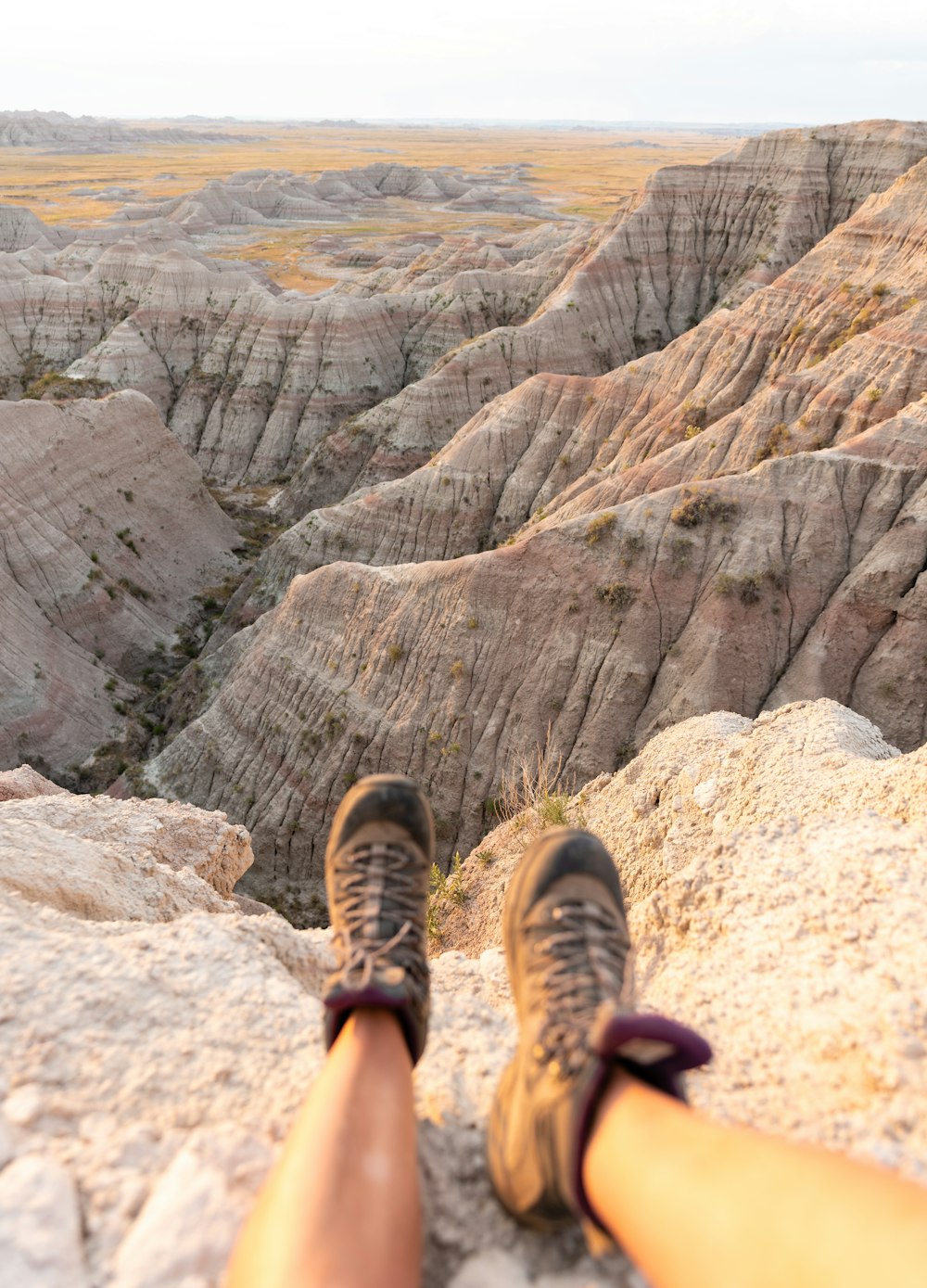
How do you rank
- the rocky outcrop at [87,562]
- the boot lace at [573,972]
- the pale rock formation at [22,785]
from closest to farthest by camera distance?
the boot lace at [573,972] < the pale rock formation at [22,785] < the rocky outcrop at [87,562]

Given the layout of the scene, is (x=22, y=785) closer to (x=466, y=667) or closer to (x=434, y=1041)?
(x=466, y=667)

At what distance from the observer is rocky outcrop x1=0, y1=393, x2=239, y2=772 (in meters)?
30.9

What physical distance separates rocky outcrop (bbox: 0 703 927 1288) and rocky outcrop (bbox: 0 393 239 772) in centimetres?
2484

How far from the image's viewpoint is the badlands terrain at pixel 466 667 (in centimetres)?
446

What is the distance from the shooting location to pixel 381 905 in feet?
16.8

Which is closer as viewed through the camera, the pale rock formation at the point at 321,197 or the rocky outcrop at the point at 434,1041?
the rocky outcrop at the point at 434,1041

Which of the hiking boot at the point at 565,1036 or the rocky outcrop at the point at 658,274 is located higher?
the rocky outcrop at the point at 658,274

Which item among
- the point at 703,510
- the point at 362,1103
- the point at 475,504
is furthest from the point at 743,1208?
the point at 475,504

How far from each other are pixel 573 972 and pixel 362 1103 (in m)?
1.27

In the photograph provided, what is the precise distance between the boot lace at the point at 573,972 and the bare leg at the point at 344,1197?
768 millimetres

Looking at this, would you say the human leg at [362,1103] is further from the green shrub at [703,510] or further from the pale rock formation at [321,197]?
the pale rock formation at [321,197]

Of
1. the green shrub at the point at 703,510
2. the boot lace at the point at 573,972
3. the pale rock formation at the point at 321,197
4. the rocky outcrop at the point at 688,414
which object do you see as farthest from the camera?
the pale rock formation at the point at 321,197

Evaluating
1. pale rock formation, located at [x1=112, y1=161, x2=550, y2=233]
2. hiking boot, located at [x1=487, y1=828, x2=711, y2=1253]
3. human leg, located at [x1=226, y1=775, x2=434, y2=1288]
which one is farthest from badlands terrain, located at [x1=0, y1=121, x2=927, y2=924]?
pale rock formation, located at [x1=112, y1=161, x2=550, y2=233]

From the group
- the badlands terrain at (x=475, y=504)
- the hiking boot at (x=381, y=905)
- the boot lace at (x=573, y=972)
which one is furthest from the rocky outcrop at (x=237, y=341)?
the boot lace at (x=573, y=972)
